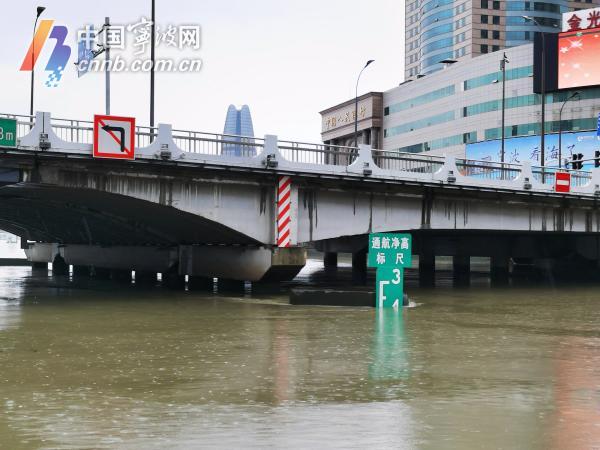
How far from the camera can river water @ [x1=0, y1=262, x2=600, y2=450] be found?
10453mm

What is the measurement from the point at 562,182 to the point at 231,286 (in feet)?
63.9

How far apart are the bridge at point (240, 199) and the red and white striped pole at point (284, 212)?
21 centimetres

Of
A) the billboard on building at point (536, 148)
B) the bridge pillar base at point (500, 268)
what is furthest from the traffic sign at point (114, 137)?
the billboard on building at point (536, 148)

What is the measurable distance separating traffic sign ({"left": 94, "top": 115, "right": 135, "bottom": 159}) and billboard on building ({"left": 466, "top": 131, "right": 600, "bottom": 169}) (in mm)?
69025

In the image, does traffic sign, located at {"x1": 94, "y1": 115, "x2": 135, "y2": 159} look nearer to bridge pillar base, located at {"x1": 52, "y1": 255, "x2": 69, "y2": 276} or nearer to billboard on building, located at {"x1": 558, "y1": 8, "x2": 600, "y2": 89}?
bridge pillar base, located at {"x1": 52, "y1": 255, "x2": 69, "y2": 276}

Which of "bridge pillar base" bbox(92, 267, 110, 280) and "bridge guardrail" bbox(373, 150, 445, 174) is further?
"bridge pillar base" bbox(92, 267, 110, 280)

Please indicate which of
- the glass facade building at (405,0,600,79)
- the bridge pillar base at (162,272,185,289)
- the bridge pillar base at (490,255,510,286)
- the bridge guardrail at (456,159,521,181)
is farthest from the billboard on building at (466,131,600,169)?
the bridge pillar base at (162,272,185,289)

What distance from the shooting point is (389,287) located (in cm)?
3153

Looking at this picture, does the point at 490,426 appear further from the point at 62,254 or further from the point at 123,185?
the point at 62,254

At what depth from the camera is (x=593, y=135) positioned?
99.1 meters

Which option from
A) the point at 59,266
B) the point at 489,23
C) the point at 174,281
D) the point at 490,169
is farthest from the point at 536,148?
the point at 174,281

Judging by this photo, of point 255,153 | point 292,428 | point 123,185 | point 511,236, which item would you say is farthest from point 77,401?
point 511,236

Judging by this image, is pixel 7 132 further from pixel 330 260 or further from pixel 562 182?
pixel 330 260

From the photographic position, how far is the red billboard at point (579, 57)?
97.9 m
